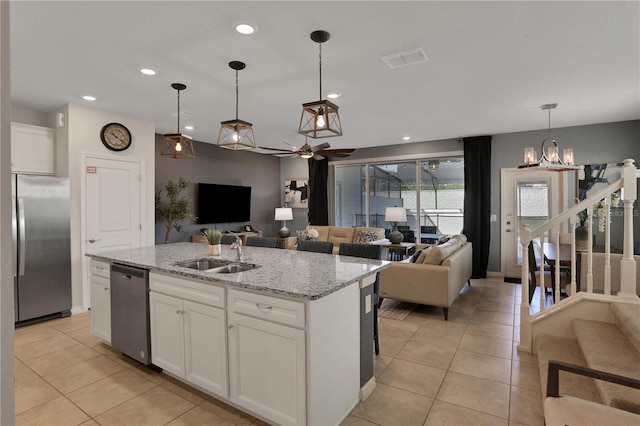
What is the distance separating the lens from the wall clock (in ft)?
14.9

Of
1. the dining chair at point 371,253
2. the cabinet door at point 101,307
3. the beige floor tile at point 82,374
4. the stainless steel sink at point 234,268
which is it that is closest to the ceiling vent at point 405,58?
the dining chair at point 371,253

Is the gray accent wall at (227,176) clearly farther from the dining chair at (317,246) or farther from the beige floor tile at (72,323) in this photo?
the dining chair at (317,246)

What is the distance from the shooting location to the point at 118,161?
4688 millimetres

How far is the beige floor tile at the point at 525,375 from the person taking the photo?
2582 millimetres

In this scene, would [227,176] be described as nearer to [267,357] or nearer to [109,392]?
[109,392]

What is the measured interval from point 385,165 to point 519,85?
13.4ft

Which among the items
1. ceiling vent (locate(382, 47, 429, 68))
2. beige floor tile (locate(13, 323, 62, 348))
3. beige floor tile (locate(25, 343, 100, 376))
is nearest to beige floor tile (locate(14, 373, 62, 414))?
beige floor tile (locate(25, 343, 100, 376))

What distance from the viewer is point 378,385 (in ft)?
8.53

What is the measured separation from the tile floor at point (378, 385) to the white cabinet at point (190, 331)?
20cm

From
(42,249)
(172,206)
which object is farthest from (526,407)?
(172,206)

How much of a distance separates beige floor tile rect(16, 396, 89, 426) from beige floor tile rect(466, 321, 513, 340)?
140 inches

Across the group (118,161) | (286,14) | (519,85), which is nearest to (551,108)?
(519,85)

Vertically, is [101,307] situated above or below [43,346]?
above

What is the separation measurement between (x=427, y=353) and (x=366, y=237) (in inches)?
151
